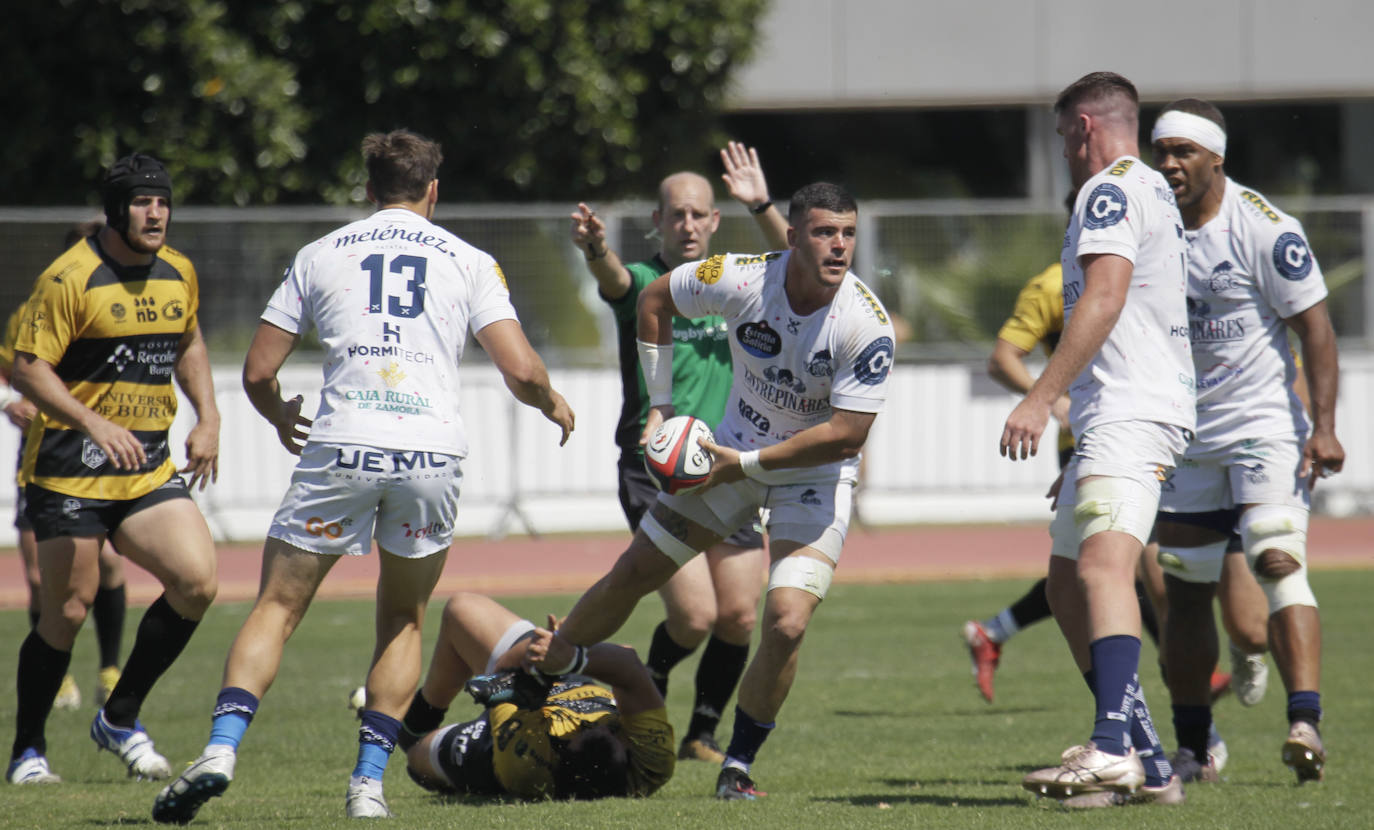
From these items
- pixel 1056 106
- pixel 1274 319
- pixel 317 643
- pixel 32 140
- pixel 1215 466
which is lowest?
pixel 317 643

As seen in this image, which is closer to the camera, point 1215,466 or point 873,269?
point 1215,466

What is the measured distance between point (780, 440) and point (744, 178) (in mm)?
1572

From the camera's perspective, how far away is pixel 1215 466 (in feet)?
19.4

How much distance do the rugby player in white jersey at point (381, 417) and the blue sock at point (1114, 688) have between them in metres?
1.94

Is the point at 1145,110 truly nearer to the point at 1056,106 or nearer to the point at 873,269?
the point at 873,269

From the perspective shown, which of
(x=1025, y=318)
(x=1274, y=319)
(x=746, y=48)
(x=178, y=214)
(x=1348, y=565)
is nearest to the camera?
(x=1274, y=319)

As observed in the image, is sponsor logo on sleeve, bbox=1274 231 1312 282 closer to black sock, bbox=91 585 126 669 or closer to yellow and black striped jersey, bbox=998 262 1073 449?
yellow and black striped jersey, bbox=998 262 1073 449

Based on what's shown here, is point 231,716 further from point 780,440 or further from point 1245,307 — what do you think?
point 1245,307

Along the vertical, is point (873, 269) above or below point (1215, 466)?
above

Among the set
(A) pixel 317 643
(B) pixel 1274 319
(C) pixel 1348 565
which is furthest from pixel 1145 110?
(B) pixel 1274 319

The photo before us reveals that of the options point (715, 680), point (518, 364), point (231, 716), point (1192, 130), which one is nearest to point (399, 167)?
point (518, 364)

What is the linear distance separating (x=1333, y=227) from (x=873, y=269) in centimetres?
512

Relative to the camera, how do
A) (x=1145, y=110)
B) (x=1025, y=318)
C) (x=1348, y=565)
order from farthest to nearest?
(x=1145, y=110) → (x=1348, y=565) → (x=1025, y=318)

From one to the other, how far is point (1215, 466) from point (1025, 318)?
5.09ft
